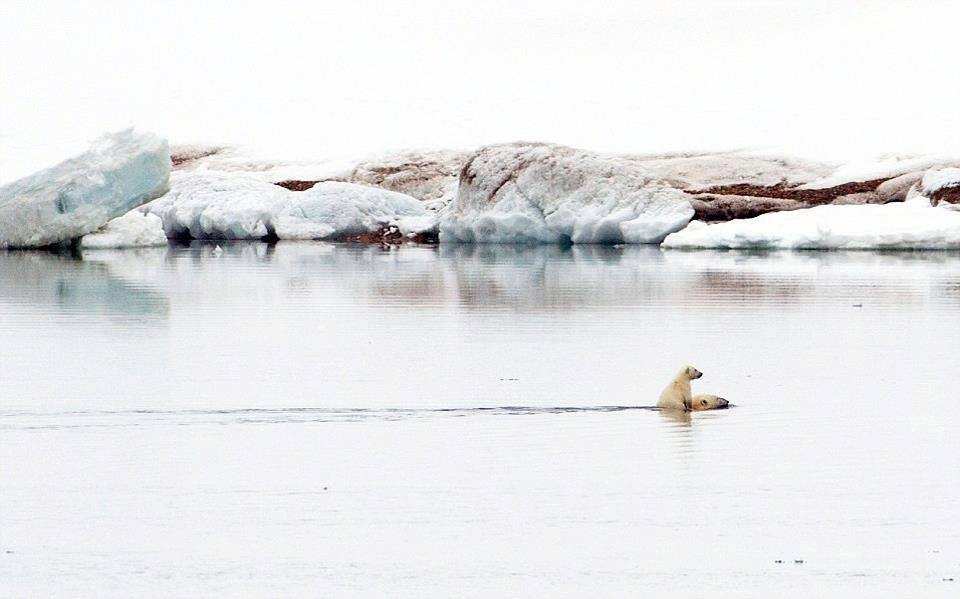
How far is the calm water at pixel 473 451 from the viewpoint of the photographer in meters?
5.94

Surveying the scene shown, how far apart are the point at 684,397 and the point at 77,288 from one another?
11849mm

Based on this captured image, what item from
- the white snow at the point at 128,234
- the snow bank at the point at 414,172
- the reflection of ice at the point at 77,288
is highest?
the snow bank at the point at 414,172

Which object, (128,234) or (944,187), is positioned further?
(944,187)

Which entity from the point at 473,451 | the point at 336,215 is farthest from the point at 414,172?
the point at 473,451

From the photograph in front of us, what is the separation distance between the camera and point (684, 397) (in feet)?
31.4

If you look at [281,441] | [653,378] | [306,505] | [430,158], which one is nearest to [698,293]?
[653,378]

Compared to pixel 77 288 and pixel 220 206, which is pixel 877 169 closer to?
pixel 220 206

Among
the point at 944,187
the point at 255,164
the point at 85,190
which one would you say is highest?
the point at 255,164

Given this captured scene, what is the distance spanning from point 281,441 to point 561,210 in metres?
25.5

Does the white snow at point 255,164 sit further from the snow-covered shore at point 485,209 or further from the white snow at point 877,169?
the white snow at point 877,169

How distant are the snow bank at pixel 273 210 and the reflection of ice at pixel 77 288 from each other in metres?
10.5

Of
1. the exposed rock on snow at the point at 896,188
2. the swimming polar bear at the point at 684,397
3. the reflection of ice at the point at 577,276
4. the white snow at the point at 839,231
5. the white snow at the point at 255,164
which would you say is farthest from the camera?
the white snow at the point at 255,164

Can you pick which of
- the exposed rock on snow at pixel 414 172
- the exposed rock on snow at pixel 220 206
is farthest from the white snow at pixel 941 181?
the exposed rock on snow at pixel 414 172

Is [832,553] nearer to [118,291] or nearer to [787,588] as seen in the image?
[787,588]
